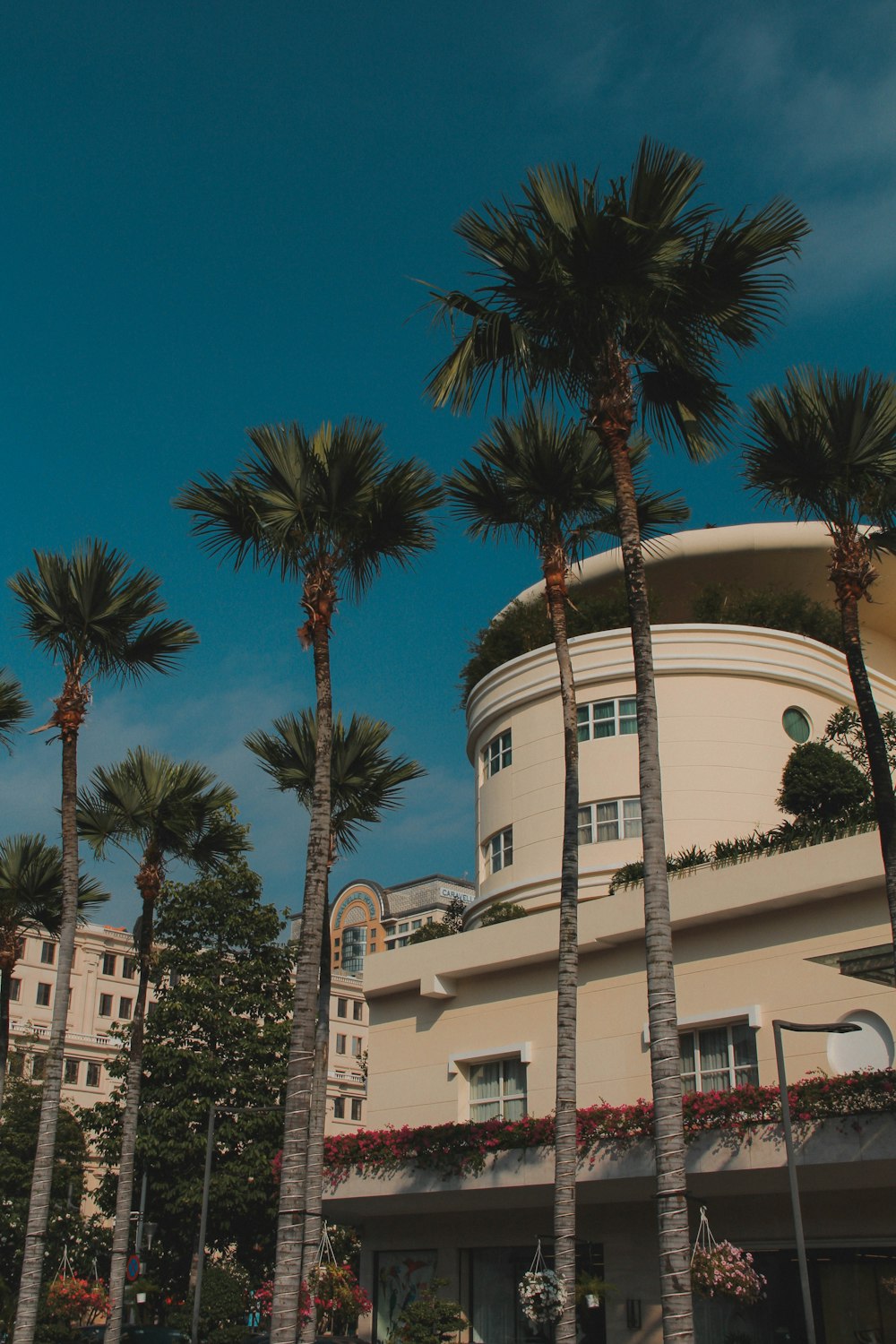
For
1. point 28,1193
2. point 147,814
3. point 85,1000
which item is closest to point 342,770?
point 147,814

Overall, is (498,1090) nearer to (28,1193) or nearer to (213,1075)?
(213,1075)

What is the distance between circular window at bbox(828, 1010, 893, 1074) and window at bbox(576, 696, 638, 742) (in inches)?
480

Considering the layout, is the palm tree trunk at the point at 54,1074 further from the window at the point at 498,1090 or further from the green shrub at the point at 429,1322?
the window at the point at 498,1090

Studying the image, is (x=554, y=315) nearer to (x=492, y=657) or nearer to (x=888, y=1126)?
(x=888, y=1126)

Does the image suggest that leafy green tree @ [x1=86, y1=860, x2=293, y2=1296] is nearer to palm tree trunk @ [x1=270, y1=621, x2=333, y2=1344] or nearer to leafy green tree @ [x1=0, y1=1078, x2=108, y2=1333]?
leafy green tree @ [x1=0, y1=1078, x2=108, y2=1333]

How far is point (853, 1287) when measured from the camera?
68.5 feet

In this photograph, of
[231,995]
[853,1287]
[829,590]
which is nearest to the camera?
[853,1287]

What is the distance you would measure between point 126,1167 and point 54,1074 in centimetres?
557

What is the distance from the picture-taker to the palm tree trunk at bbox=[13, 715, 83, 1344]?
67.6ft

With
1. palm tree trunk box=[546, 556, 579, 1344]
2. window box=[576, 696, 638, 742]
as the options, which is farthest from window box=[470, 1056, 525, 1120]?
window box=[576, 696, 638, 742]

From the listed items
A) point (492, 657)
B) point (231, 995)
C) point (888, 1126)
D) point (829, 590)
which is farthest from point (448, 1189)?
point (829, 590)

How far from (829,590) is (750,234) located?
26.1 metres

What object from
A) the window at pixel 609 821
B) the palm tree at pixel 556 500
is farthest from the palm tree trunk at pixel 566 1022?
the window at pixel 609 821

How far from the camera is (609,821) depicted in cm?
3189
